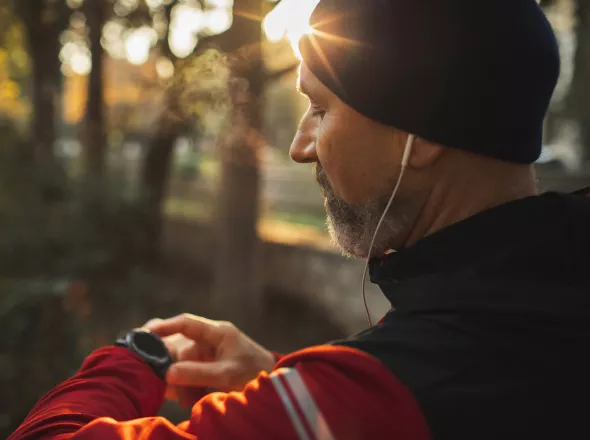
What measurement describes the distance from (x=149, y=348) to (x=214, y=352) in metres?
0.20

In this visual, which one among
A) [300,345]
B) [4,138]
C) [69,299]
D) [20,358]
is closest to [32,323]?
[20,358]

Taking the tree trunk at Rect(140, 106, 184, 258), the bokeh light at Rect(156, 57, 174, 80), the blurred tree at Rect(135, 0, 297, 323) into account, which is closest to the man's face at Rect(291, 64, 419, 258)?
the blurred tree at Rect(135, 0, 297, 323)

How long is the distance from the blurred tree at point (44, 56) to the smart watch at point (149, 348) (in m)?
8.82

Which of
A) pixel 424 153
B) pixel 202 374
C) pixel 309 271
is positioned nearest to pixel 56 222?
pixel 309 271

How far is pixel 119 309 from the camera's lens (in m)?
8.58

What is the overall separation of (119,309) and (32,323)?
3.41 meters

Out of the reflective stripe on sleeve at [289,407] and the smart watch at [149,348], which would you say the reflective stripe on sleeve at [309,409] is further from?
the smart watch at [149,348]

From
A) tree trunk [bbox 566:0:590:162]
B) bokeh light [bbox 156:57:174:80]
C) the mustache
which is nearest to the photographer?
the mustache

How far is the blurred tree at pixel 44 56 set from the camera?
10.5 m

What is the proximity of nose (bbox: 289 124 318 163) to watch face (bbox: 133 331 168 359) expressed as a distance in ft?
1.77

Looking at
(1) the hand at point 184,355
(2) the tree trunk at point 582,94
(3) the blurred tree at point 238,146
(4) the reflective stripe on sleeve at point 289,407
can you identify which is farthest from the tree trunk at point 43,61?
(2) the tree trunk at point 582,94

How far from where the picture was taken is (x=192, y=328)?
5.33 ft

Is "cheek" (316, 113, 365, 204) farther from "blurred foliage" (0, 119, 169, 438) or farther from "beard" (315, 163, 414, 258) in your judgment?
"blurred foliage" (0, 119, 169, 438)

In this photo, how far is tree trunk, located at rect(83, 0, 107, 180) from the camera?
364 inches
